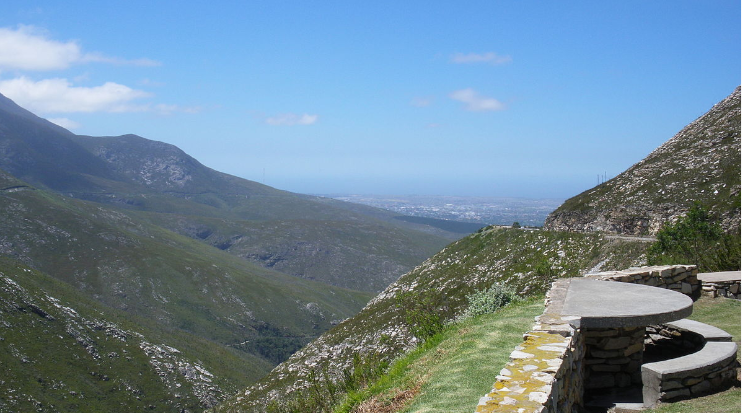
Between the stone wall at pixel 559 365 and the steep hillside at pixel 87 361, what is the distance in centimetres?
8753

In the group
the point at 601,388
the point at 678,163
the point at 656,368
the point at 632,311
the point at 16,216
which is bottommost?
the point at 16,216

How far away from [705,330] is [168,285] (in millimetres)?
176911

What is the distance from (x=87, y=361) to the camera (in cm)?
9912

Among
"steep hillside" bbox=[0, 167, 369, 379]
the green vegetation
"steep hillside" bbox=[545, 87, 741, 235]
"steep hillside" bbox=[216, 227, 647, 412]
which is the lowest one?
"steep hillside" bbox=[0, 167, 369, 379]

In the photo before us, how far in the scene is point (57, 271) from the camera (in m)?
167

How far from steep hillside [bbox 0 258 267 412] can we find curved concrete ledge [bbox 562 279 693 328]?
8709 centimetres

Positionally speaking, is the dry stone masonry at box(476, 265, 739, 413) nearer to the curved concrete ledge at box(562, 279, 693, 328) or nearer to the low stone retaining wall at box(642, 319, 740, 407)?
the low stone retaining wall at box(642, 319, 740, 407)

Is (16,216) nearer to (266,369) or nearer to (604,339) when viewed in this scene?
(266,369)

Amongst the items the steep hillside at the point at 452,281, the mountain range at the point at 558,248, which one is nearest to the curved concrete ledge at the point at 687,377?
the steep hillside at the point at 452,281

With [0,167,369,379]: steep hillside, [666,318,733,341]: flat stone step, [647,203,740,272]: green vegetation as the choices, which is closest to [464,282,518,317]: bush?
[666,318,733,341]: flat stone step

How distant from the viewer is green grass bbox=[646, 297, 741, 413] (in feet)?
28.5

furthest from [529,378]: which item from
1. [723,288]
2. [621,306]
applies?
[723,288]

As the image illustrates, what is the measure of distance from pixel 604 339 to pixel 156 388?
104928 millimetres

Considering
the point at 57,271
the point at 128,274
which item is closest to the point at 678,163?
the point at 128,274
